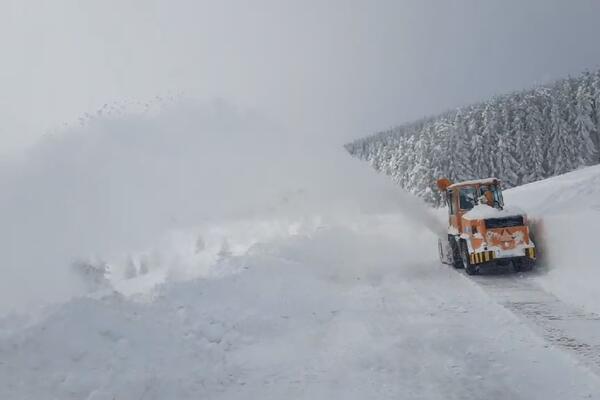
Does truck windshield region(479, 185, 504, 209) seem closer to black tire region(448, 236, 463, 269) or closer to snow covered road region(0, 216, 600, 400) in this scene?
black tire region(448, 236, 463, 269)

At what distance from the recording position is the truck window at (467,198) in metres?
16.2

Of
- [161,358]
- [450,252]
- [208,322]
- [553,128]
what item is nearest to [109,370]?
[161,358]

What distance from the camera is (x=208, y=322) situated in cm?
842

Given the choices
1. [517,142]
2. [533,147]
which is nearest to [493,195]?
[533,147]

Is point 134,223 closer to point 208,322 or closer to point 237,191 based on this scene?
point 237,191

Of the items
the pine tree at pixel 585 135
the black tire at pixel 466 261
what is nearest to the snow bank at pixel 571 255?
the black tire at pixel 466 261

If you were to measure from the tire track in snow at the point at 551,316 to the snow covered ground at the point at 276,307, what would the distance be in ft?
0.25

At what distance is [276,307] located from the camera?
10016 millimetres

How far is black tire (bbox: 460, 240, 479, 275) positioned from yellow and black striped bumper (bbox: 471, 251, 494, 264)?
0.22m

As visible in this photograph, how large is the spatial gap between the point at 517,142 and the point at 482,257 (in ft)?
165

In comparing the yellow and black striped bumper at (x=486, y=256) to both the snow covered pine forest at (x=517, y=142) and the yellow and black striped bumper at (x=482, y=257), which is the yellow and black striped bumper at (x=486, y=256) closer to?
the yellow and black striped bumper at (x=482, y=257)

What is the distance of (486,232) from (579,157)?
2006 inches

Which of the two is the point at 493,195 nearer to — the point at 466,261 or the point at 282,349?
the point at 466,261

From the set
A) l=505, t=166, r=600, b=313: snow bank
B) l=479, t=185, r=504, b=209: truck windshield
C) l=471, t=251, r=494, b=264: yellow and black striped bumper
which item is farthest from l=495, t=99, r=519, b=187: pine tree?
l=471, t=251, r=494, b=264: yellow and black striped bumper
